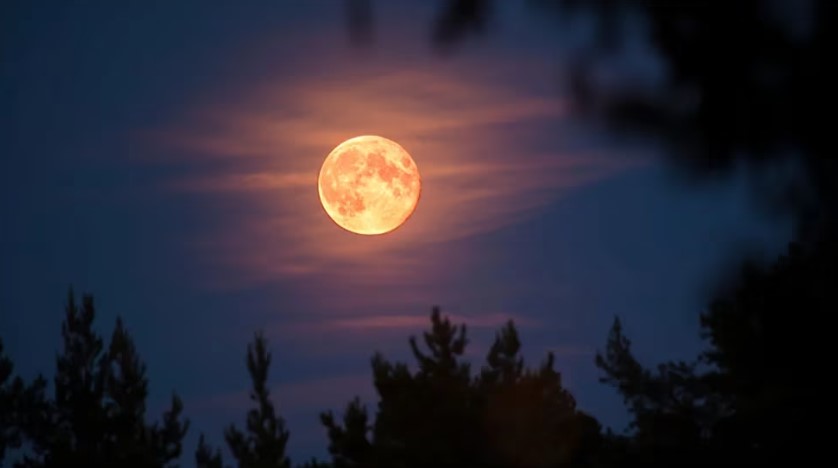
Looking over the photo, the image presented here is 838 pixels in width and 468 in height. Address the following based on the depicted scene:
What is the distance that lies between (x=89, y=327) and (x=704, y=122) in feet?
151

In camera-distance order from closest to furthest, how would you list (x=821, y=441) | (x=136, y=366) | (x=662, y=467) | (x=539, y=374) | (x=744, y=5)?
(x=744, y=5), (x=821, y=441), (x=662, y=467), (x=539, y=374), (x=136, y=366)

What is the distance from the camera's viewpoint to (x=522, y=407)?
1266 inches

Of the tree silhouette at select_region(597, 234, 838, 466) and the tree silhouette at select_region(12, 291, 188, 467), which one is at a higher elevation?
the tree silhouette at select_region(12, 291, 188, 467)

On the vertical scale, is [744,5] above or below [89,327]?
below

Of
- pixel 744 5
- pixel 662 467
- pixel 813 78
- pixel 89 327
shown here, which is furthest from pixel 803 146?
pixel 89 327

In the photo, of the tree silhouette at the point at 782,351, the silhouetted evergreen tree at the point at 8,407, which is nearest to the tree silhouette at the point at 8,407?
the silhouetted evergreen tree at the point at 8,407

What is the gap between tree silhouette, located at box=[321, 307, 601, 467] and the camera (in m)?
28.7

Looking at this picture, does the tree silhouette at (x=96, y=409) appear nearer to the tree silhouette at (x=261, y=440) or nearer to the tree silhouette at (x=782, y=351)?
the tree silhouette at (x=261, y=440)

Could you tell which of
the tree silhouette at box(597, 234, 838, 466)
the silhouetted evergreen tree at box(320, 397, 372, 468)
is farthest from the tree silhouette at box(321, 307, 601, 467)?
the tree silhouette at box(597, 234, 838, 466)

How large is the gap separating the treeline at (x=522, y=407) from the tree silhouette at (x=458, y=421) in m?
0.04

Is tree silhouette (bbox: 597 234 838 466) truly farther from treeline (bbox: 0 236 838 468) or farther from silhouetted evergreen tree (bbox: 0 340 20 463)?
silhouetted evergreen tree (bbox: 0 340 20 463)

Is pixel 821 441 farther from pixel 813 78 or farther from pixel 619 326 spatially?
pixel 619 326

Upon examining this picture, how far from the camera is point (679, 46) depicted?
6.66 metres

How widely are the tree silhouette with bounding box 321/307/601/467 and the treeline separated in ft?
0.14
